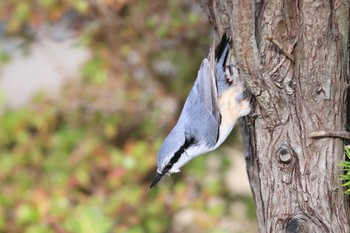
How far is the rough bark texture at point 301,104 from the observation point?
1.66 m

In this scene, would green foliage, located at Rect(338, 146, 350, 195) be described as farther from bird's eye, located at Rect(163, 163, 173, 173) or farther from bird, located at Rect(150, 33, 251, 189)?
bird's eye, located at Rect(163, 163, 173, 173)

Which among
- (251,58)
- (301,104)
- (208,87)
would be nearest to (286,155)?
(301,104)

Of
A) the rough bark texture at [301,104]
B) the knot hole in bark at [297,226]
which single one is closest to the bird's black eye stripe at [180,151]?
the rough bark texture at [301,104]

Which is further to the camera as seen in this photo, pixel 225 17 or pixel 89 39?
pixel 89 39

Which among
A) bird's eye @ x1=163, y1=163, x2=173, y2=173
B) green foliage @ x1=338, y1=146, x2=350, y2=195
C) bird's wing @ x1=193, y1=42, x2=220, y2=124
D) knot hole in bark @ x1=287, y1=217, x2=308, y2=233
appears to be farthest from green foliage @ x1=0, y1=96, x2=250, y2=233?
green foliage @ x1=338, y1=146, x2=350, y2=195

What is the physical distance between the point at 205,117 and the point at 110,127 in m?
1.49

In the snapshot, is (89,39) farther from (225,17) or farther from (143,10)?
(225,17)

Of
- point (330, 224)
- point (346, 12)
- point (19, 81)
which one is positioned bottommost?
point (330, 224)

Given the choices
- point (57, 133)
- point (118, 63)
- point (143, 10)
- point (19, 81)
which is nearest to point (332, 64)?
point (143, 10)

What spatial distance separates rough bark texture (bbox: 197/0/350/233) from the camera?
1655 millimetres

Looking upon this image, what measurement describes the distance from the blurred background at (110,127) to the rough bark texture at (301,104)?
1.38m

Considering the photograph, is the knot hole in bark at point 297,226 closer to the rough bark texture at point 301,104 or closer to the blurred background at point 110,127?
the rough bark texture at point 301,104

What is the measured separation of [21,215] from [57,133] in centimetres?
79

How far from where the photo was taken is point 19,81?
523 centimetres
